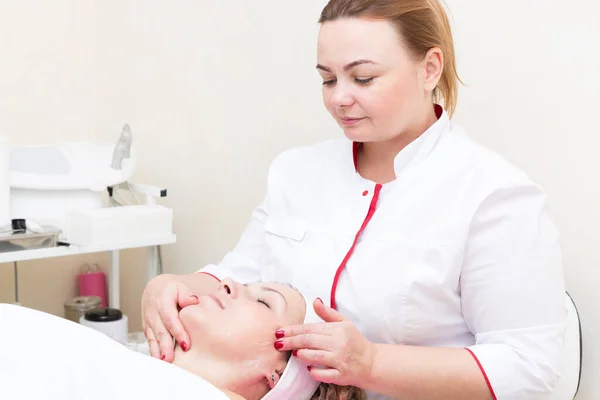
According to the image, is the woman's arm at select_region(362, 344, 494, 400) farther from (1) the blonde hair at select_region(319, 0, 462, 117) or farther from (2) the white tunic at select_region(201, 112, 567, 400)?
(1) the blonde hair at select_region(319, 0, 462, 117)

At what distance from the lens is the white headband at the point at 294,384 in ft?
3.93

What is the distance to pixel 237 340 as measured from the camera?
1.20 m

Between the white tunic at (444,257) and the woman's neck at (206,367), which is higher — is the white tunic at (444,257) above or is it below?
above

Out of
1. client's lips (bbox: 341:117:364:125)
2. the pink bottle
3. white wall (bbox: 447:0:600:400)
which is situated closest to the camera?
client's lips (bbox: 341:117:364:125)

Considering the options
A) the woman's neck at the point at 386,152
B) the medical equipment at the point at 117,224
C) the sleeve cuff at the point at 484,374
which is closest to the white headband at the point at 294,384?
the sleeve cuff at the point at 484,374

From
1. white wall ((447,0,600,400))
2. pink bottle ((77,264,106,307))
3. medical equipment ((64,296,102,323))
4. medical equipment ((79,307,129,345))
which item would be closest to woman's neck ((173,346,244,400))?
white wall ((447,0,600,400))

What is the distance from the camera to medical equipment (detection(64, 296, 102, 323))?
8.78 feet

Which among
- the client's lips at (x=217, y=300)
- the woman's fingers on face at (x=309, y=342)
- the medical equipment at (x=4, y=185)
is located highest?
the medical equipment at (x=4, y=185)

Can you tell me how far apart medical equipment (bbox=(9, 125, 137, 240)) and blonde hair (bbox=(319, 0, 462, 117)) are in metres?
1.13

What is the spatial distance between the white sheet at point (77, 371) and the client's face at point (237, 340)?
0.39 feet

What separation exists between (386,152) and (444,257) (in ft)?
0.85

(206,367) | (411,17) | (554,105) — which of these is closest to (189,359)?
(206,367)

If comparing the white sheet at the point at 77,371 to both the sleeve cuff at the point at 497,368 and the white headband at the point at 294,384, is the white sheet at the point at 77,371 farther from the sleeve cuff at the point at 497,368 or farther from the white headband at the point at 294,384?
the sleeve cuff at the point at 497,368

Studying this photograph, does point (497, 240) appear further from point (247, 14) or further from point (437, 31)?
point (247, 14)
